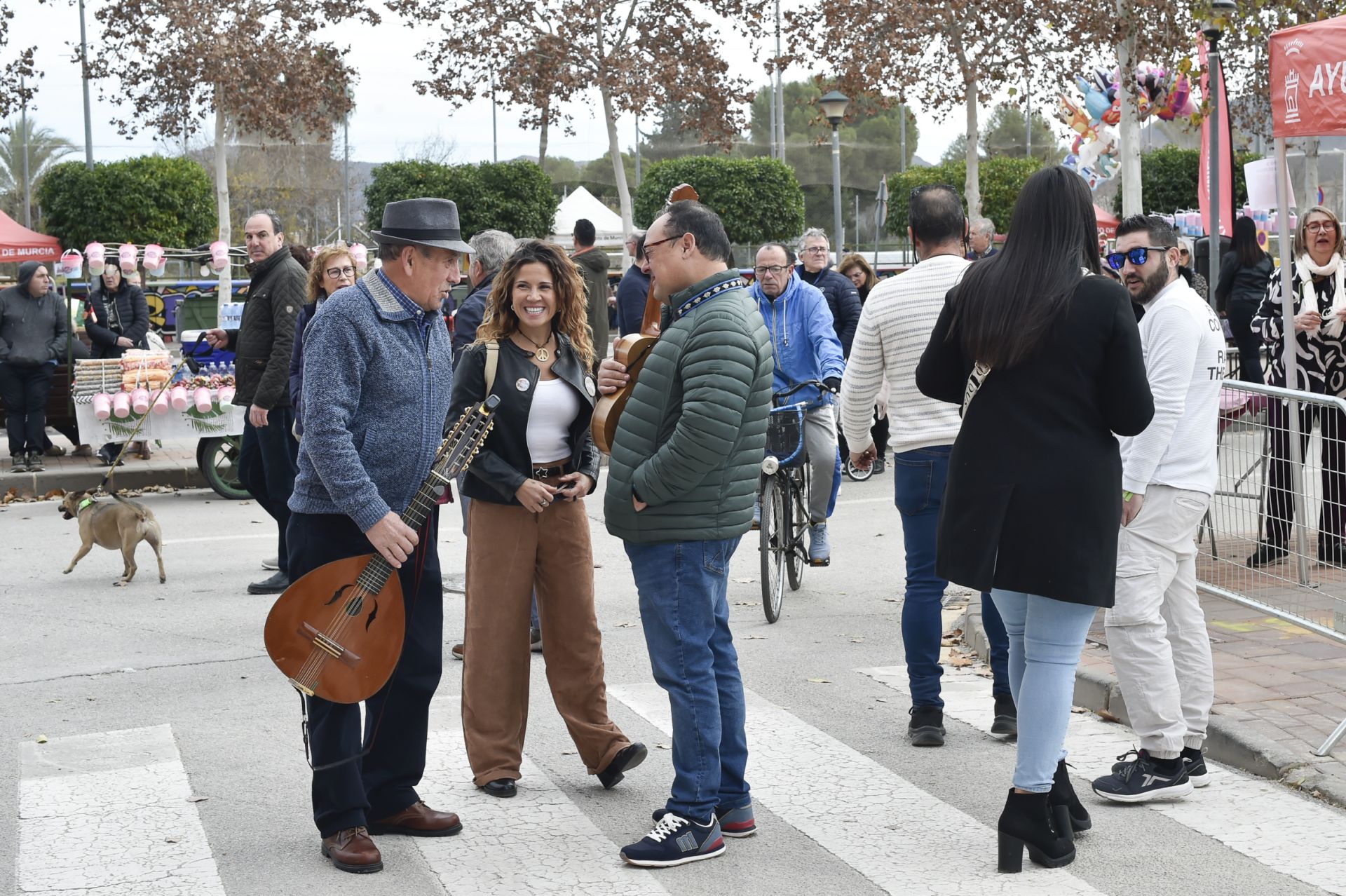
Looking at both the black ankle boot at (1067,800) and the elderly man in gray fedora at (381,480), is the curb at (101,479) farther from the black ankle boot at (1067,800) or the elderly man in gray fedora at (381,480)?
the black ankle boot at (1067,800)

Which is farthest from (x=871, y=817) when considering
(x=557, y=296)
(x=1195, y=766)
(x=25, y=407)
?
(x=25, y=407)

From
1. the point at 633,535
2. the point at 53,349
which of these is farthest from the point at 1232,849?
the point at 53,349

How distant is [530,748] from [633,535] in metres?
1.57

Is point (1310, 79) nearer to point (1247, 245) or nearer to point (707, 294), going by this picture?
point (707, 294)

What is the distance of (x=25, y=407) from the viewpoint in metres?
13.7

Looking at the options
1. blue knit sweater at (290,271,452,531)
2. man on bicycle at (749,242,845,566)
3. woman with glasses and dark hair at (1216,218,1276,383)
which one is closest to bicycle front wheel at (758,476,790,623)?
man on bicycle at (749,242,845,566)

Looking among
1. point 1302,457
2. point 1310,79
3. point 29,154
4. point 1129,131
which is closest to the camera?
point 1302,457

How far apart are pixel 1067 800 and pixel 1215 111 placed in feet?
24.7

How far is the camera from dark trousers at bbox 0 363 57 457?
44.8 feet

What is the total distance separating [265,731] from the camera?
5.89 m

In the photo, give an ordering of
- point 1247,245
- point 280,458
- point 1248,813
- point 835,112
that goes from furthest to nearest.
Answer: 1. point 835,112
2. point 1247,245
3. point 280,458
4. point 1248,813

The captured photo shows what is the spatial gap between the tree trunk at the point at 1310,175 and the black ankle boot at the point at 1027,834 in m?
25.2

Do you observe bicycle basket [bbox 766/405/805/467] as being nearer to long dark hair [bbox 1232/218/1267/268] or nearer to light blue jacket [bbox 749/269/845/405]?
light blue jacket [bbox 749/269/845/405]

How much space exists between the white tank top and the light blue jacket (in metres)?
3.61
